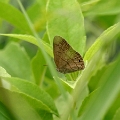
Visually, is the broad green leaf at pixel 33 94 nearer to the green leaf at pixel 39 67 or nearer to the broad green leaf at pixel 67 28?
the broad green leaf at pixel 67 28

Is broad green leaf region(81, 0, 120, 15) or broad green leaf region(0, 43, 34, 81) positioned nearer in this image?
broad green leaf region(81, 0, 120, 15)

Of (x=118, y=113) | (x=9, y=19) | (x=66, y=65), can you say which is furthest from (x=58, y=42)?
(x=9, y=19)

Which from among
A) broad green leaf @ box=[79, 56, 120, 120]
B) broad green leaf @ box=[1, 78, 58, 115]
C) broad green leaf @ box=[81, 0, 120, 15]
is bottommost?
broad green leaf @ box=[1, 78, 58, 115]

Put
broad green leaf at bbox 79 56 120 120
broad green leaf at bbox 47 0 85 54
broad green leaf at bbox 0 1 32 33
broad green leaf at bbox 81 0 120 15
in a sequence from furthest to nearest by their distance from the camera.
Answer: broad green leaf at bbox 0 1 32 33 → broad green leaf at bbox 47 0 85 54 → broad green leaf at bbox 81 0 120 15 → broad green leaf at bbox 79 56 120 120

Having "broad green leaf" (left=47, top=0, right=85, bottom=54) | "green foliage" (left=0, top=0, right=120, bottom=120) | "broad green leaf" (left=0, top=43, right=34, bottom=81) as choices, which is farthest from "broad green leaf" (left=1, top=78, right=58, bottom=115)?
"broad green leaf" (left=0, top=43, right=34, bottom=81)

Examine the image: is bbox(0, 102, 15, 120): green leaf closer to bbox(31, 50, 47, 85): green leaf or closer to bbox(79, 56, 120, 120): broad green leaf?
bbox(79, 56, 120, 120): broad green leaf

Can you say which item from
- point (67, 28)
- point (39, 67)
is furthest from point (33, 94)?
point (39, 67)

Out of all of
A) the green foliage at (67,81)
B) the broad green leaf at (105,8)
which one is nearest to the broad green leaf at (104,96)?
the green foliage at (67,81)

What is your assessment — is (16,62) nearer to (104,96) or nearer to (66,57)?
(66,57)
